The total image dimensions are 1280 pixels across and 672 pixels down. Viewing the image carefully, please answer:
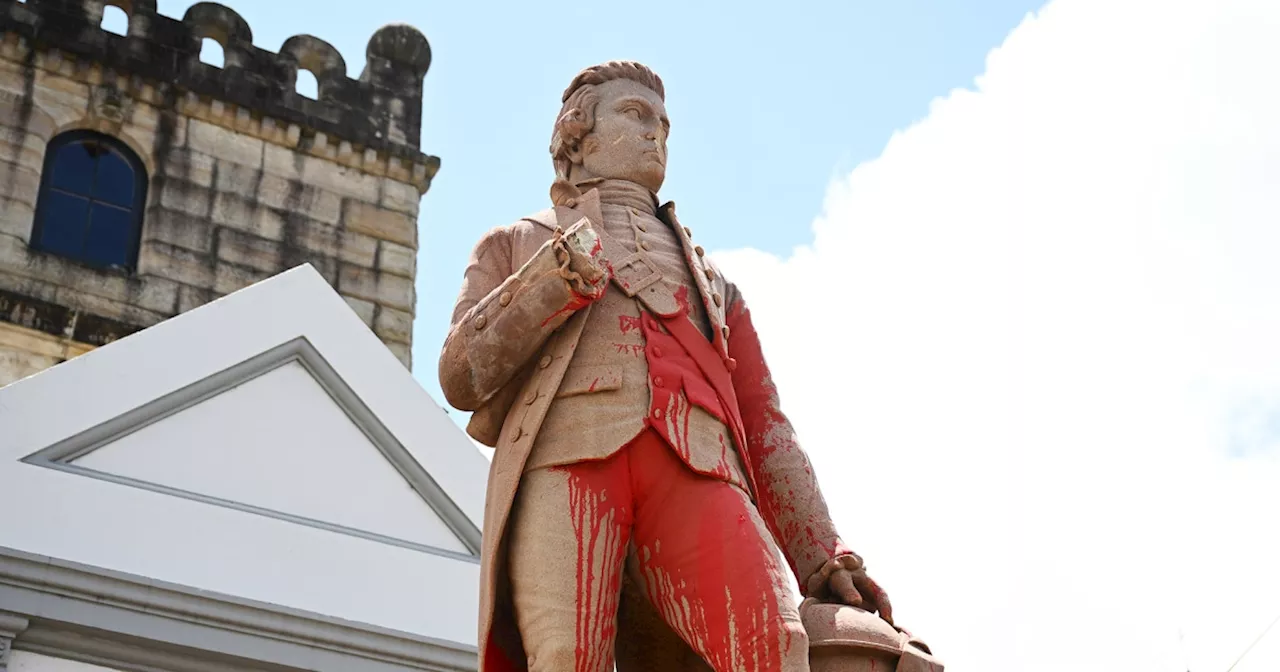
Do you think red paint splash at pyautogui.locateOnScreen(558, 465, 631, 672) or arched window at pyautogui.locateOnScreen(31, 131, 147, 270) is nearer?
red paint splash at pyautogui.locateOnScreen(558, 465, 631, 672)

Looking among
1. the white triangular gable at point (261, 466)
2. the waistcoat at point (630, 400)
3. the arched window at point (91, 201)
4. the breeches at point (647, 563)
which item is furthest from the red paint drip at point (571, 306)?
the arched window at point (91, 201)

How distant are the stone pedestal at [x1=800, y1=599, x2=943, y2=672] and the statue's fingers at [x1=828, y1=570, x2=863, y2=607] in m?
0.18

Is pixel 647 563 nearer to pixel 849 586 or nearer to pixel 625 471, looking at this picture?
pixel 625 471

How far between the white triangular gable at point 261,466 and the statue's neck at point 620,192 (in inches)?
181

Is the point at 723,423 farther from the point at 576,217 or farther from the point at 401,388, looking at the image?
the point at 401,388

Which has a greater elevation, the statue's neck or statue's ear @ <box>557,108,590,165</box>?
statue's ear @ <box>557,108,590,165</box>

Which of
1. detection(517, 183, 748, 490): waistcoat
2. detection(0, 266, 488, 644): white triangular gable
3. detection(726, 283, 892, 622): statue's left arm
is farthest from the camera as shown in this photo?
detection(0, 266, 488, 644): white triangular gable

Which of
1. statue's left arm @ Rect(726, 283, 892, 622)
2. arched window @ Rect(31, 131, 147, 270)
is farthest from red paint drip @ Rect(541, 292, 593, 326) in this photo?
arched window @ Rect(31, 131, 147, 270)

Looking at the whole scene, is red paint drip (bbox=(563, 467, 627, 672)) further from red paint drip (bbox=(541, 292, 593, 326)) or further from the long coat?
red paint drip (bbox=(541, 292, 593, 326))

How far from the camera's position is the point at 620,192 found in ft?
16.5

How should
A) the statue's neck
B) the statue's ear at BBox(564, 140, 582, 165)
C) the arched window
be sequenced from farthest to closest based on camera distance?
1. the arched window
2. the statue's ear at BBox(564, 140, 582, 165)
3. the statue's neck

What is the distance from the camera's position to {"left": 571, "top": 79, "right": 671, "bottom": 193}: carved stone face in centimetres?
507

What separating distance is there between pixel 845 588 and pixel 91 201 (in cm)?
1390

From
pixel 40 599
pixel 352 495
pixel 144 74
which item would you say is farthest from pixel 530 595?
pixel 144 74
